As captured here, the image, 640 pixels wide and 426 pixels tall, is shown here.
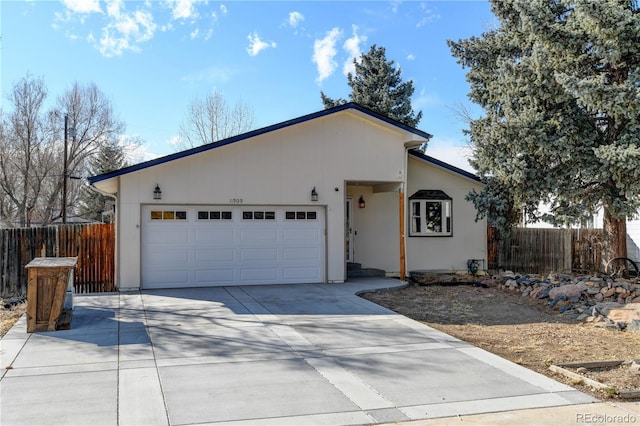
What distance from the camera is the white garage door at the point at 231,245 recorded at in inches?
468

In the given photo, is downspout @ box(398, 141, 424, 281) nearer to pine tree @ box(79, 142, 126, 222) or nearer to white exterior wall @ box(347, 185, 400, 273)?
white exterior wall @ box(347, 185, 400, 273)

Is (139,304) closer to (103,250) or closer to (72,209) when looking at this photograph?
(103,250)

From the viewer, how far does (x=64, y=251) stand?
38.9 feet

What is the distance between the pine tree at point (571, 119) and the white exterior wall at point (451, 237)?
942 mm

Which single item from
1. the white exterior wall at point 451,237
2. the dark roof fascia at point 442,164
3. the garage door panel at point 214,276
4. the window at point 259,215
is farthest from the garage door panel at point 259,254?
the dark roof fascia at point 442,164

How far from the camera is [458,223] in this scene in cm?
1516

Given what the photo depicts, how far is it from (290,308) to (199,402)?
4.81 m

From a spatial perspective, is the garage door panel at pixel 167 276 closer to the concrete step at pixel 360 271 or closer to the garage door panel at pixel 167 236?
the garage door panel at pixel 167 236

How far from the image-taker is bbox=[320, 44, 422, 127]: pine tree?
28.7 m

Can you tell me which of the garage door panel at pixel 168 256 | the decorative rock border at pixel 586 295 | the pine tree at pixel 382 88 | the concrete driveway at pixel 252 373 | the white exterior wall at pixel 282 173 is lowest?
the concrete driveway at pixel 252 373

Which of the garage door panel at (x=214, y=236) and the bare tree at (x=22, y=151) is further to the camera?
the bare tree at (x=22, y=151)

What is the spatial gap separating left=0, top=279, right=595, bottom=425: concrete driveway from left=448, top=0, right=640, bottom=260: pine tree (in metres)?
6.70

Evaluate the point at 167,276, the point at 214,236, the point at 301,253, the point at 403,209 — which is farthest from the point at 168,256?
the point at 403,209

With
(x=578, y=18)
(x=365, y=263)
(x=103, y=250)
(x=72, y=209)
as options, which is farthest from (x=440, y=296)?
(x=72, y=209)
